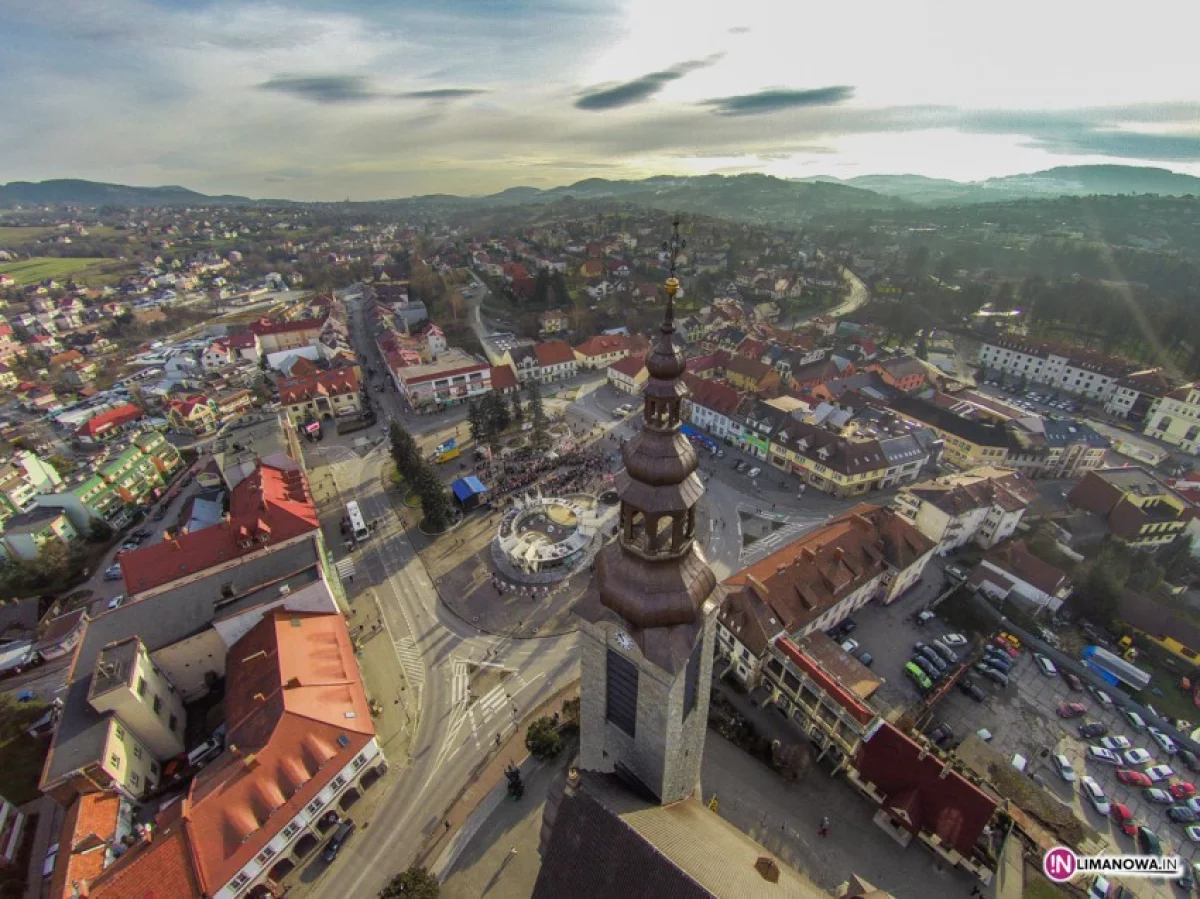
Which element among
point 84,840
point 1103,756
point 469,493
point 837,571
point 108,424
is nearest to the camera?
point 84,840

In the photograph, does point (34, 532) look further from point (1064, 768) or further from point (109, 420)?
point (1064, 768)

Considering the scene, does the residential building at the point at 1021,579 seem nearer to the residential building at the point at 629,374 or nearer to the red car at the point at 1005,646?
the red car at the point at 1005,646

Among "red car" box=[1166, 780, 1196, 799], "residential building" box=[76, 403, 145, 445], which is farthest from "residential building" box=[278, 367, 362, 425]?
"red car" box=[1166, 780, 1196, 799]

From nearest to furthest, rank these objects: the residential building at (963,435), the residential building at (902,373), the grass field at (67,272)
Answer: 1. the residential building at (963,435)
2. the residential building at (902,373)
3. the grass field at (67,272)

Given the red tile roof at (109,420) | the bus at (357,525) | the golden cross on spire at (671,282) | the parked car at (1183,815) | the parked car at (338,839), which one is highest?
the golden cross on spire at (671,282)

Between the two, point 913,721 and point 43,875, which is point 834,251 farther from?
point 43,875

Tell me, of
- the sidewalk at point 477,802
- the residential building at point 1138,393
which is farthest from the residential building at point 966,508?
the residential building at point 1138,393

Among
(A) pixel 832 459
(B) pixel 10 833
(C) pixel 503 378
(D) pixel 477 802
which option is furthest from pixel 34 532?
(A) pixel 832 459
